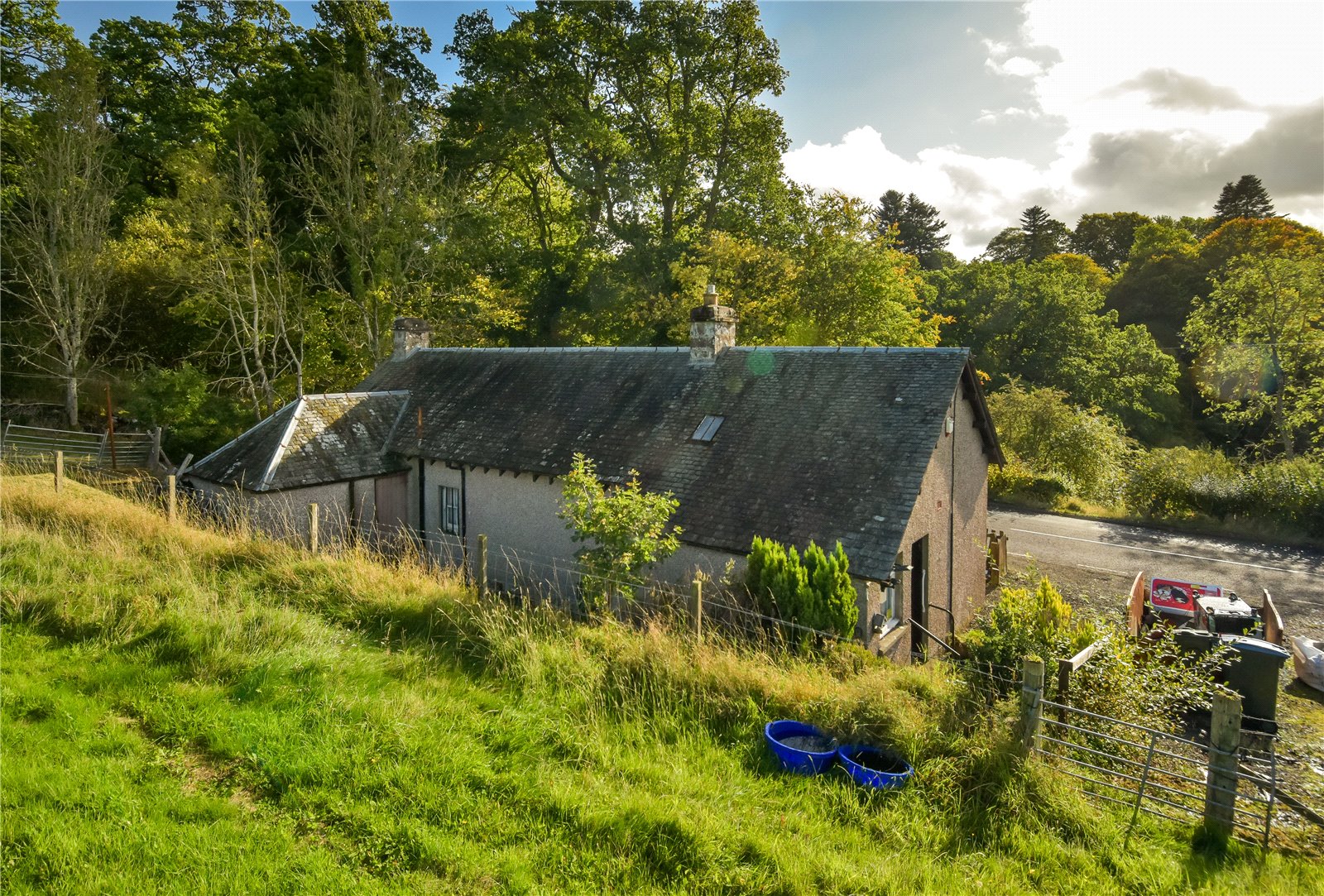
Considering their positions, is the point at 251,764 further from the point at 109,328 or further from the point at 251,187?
the point at 109,328

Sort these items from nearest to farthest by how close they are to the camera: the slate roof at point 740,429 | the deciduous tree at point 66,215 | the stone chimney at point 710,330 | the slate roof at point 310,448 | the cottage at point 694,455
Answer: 1. the slate roof at point 740,429
2. the cottage at point 694,455
3. the slate roof at point 310,448
4. the stone chimney at point 710,330
5. the deciduous tree at point 66,215

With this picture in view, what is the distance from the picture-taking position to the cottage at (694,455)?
12.6 metres

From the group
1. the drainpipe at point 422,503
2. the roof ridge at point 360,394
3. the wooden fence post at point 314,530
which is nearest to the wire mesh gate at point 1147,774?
the wooden fence post at point 314,530

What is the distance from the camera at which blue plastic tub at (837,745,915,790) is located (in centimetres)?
607

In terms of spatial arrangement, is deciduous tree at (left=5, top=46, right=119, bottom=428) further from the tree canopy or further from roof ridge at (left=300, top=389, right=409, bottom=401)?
roof ridge at (left=300, top=389, right=409, bottom=401)

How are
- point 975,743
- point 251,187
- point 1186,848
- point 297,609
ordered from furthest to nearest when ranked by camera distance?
point 251,187 → point 297,609 → point 975,743 → point 1186,848

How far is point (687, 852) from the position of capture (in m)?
5.07

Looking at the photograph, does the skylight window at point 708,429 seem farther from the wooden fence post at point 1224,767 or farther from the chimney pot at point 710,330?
the wooden fence post at point 1224,767

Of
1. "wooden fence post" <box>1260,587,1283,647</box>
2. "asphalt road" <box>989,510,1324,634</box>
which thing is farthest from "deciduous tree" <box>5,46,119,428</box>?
"wooden fence post" <box>1260,587,1283,647</box>

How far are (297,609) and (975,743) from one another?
26.6ft

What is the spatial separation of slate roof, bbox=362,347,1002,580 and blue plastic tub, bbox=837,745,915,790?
4.69 meters

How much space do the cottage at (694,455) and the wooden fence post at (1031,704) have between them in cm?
433

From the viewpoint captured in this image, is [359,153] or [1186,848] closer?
[1186,848]

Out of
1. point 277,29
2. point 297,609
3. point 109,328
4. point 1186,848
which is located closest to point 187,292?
point 109,328
